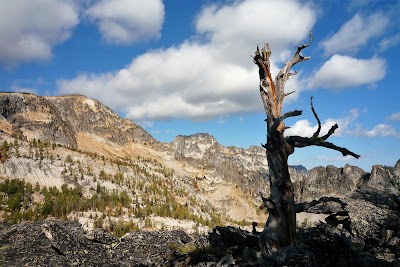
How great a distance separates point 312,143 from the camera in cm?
1244

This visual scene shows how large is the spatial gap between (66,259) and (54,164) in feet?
314

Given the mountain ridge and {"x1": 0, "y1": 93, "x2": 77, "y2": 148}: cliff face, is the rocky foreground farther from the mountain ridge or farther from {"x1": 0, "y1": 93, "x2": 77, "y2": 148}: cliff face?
{"x1": 0, "y1": 93, "x2": 77, "y2": 148}: cliff face

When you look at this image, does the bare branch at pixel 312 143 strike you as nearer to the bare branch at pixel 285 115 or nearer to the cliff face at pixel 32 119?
the bare branch at pixel 285 115

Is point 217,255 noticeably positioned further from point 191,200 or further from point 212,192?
point 212,192

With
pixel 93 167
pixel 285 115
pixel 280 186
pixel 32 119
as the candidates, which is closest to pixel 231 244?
pixel 280 186

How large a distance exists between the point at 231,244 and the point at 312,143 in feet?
29.0

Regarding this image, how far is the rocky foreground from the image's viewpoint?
13562 mm

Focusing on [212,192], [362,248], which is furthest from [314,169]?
[362,248]

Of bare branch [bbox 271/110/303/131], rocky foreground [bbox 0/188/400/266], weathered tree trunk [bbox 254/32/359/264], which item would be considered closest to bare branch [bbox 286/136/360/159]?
weathered tree trunk [bbox 254/32/359/264]

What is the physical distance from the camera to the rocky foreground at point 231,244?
13562 millimetres

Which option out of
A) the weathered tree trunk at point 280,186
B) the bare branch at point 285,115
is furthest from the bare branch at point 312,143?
the bare branch at point 285,115

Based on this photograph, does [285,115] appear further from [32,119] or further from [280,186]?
[32,119]

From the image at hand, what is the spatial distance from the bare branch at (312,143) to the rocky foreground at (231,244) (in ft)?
7.32

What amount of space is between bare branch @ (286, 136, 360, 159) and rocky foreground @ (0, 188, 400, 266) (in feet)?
7.32
